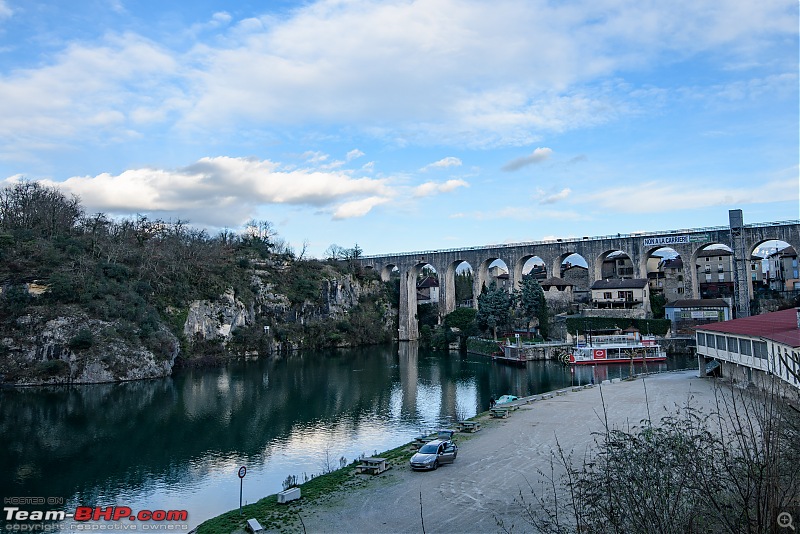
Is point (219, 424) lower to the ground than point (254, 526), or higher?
lower

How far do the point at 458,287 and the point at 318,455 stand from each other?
3208 inches

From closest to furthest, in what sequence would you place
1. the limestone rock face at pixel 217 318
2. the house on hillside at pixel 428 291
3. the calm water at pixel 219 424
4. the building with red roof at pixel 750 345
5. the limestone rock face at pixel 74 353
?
the calm water at pixel 219 424 < the building with red roof at pixel 750 345 < the limestone rock face at pixel 74 353 < the limestone rock face at pixel 217 318 < the house on hillside at pixel 428 291

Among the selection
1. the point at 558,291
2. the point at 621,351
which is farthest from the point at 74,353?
the point at 558,291

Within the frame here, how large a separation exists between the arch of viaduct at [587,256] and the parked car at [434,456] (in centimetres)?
4337

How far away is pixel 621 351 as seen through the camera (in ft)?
159

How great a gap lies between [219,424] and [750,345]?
86.8ft

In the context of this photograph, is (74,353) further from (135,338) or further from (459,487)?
(459,487)

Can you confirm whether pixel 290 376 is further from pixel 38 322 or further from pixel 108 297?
pixel 38 322

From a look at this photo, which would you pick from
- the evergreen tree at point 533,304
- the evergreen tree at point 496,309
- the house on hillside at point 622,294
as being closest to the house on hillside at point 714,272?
the house on hillside at point 622,294

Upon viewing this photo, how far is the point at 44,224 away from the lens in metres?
52.3

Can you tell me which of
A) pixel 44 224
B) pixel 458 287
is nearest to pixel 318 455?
pixel 44 224

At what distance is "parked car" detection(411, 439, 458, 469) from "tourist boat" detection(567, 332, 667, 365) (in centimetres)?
3323

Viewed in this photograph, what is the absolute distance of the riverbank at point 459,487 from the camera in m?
12.3

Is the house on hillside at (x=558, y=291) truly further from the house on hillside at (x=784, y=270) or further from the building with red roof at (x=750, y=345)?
the building with red roof at (x=750, y=345)
